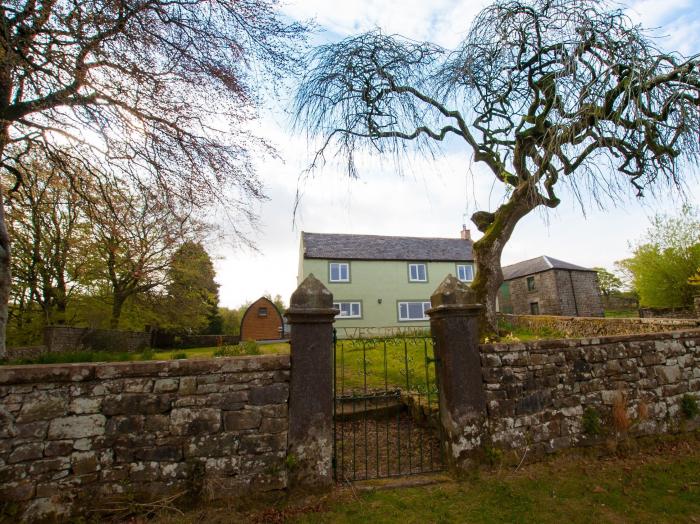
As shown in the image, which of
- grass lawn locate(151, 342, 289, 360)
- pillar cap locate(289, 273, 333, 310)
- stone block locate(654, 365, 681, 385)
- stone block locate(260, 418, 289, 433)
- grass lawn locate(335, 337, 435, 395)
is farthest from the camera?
grass lawn locate(151, 342, 289, 360)

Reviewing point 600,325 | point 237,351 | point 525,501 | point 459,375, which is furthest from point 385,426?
point 600,325

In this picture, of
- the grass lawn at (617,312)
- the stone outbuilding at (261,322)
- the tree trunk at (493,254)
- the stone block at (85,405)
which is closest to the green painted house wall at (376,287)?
the stone outbuilding at (261,322)

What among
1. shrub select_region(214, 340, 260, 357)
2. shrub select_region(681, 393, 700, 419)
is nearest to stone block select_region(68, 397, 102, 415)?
shrub select_region(214, 340, 260, 357)

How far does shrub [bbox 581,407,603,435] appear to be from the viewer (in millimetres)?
4164

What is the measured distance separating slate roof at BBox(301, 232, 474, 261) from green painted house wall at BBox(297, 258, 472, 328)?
Result: 54cm

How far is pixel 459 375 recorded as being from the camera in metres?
3.80

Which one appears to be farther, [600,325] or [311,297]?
[600,325]

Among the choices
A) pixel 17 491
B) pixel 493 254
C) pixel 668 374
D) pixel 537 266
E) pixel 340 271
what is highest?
pixel 537 266

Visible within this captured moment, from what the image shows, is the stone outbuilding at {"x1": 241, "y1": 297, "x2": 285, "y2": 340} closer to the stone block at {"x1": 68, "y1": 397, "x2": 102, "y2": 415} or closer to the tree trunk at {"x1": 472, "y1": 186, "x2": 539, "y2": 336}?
the tree trunk at {"x1": 472, "y1": 186, "x2": 539, "y2": 336}

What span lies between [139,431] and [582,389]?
5.34 metres

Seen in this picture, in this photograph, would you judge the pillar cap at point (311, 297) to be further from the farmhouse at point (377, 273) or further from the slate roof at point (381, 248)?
the slate roof at point (381, 248)

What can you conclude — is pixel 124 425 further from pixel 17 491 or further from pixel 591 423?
pixel 591 423

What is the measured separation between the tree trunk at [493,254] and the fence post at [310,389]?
4685 millimetres

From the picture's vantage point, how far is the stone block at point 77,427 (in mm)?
2928
